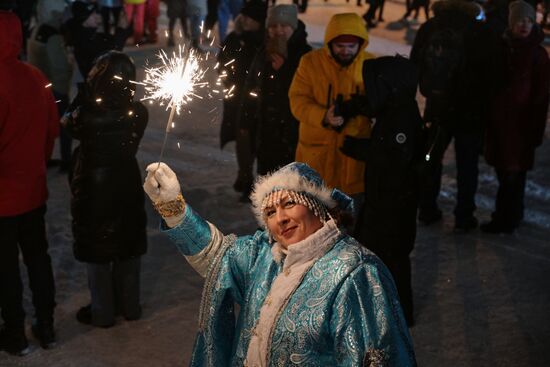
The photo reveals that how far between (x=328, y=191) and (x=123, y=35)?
929cm

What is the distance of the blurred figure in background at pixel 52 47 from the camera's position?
8.30 m

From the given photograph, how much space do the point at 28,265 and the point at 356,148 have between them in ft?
7.49

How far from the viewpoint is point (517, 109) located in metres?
7.41

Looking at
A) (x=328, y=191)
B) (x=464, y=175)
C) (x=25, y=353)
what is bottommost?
(x=25, y=353)

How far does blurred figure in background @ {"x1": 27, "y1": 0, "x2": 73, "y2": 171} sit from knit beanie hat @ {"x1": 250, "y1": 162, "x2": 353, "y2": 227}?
16.6ft

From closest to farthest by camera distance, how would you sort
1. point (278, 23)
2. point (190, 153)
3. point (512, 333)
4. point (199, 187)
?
point (512, 333), point (278, 23), point (199, 187), point (190, 153)

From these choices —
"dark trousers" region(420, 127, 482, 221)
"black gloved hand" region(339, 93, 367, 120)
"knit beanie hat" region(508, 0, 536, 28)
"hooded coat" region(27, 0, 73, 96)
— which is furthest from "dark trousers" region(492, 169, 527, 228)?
"hooded coat" region(27, 0, 73, 96)

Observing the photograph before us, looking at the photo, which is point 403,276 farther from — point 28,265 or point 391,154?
point 28,265

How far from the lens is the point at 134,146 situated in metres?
5.66

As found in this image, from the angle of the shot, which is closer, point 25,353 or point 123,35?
point 25,353

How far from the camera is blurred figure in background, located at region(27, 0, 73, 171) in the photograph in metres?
8.30

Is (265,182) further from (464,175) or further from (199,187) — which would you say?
(199,187)

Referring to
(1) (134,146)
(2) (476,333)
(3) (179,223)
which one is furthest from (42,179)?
(2) (476,333)

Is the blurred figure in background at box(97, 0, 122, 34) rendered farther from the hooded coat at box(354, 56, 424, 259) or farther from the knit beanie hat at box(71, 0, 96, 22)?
the hooded coat at box(354, 56, 424, 259)
